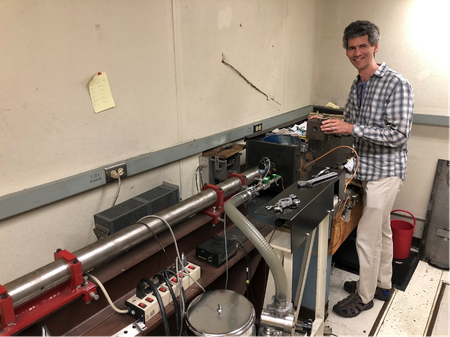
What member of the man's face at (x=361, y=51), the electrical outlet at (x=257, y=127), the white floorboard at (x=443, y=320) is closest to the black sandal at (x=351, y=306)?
the white floorboard at (x=443, y=320)

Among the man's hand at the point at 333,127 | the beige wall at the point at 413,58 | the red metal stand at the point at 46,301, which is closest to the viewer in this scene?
the red metal stand at the point at 46,301

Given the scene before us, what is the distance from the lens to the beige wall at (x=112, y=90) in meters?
1.22

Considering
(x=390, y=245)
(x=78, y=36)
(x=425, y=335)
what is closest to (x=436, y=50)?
(x=390, y=245)

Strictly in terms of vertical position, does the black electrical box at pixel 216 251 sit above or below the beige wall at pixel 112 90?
below

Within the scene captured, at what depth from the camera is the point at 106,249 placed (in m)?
1.17

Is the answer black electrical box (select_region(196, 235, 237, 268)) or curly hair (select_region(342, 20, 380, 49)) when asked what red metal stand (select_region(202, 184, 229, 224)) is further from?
curly hair (select_region(342, 20, 380, 49))

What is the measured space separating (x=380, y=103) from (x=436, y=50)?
112 centimetres

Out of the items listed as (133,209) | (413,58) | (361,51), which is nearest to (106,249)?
(133,209)

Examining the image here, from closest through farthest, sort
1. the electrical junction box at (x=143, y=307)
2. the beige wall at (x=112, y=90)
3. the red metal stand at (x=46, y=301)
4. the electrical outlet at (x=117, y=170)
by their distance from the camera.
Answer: the red metal stand at (x=46, y=301), the electrical junction box at (x=143, y=307), the beige wall at (x=112, y=90), the electrical outlet at (x=117, y=170)

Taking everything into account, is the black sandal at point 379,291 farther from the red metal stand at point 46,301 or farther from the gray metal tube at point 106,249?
the red metal stand at point 46,301

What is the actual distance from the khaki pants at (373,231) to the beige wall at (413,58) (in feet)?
3.12

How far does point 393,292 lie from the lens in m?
2.30

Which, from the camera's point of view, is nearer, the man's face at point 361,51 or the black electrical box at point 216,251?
the black electrical box at point 216,251

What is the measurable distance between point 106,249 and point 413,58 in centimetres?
259
